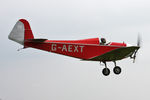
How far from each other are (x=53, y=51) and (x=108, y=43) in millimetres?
4624

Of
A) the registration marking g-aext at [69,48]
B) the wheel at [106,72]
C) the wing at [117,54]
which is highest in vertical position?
the registration marking g-aext at [69,48]

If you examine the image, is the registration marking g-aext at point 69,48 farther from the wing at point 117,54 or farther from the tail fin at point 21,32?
the tail fin at point 21,32

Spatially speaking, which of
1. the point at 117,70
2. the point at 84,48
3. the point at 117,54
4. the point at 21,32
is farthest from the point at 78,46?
the point at 21,32

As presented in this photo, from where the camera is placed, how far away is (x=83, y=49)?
147ft

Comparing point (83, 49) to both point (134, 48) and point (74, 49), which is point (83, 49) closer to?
point (74, 49)

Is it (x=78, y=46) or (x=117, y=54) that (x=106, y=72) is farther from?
(x=78, y=46)

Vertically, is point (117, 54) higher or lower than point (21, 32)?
lower

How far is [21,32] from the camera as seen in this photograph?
45094mm

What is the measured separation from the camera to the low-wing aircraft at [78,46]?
44.5 m

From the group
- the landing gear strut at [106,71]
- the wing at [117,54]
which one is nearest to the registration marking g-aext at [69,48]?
the wing at [117,54]

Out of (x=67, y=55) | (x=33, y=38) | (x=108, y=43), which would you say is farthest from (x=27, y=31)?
(x=108, y=43)

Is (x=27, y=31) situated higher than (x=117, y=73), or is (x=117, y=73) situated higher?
(x=27, y=31)

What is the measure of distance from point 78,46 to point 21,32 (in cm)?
485

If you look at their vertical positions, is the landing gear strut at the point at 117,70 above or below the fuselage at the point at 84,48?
below
